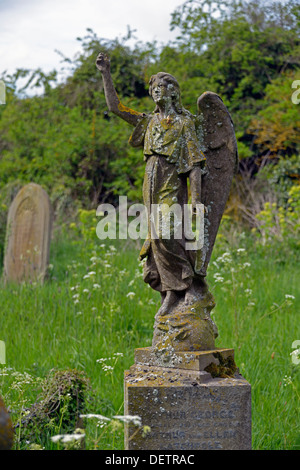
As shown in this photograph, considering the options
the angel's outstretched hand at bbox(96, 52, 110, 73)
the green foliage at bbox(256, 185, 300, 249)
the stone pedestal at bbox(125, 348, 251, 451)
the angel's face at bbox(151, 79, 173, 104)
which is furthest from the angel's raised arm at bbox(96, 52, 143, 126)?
the green foliage at bbox(256, 185, 300, 249)

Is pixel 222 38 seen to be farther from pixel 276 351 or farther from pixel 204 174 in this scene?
pixel 204 174

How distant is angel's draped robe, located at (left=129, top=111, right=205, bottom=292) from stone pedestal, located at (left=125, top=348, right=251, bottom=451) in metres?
0.58

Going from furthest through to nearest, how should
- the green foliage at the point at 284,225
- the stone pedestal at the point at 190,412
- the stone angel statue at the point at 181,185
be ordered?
the green foliage at the point at 284,225, the stone angel statue at the point at 181,185, the stone pedestal at the point at 190,412

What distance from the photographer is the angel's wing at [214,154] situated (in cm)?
365

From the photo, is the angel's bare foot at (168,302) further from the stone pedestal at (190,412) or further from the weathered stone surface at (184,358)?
the stone pedestal at (190,412)

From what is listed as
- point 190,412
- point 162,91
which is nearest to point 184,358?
point 190,412

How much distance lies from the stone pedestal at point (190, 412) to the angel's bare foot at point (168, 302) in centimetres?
42

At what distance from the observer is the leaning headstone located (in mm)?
8039

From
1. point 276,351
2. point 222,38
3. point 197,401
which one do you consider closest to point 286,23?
point 222,38

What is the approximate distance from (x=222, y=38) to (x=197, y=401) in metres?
12.3

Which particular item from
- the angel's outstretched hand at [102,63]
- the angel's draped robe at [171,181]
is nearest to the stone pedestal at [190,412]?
the angel's draped robe at [171,181]

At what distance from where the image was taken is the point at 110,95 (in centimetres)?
371

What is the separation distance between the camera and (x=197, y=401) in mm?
3162

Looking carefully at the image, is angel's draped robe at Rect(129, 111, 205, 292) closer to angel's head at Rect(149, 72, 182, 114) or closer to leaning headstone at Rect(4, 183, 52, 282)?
angel's head at Rect(149, 72, 182, 114)
